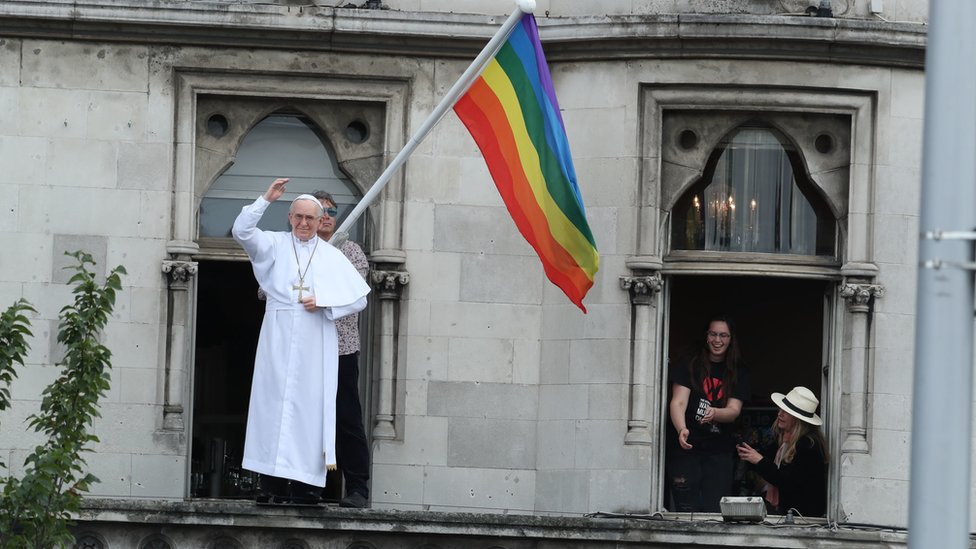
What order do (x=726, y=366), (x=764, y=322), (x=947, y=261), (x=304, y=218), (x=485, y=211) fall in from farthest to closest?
(x=764, y=322) < (x=485, y=211) < (x=726, y=366) < (x=304, y=218) < (x=947, y=261)

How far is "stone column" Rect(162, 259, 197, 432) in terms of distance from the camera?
63.5ft

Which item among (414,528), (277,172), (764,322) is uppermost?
(277,172)

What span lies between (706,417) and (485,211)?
242cm

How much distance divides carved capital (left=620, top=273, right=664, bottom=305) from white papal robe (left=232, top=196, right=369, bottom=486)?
7.85ft

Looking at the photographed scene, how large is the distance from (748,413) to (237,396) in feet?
14.6

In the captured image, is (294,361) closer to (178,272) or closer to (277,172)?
(178,272)

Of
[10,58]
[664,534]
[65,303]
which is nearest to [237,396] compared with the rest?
Result: [65,303]

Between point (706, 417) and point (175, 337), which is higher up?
point (175, 337)

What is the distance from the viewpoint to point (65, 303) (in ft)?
63.5

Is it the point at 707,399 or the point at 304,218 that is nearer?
the point at 304,218

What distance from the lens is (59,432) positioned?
1575 cm

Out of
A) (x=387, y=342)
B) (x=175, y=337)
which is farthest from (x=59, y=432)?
(x=387, y=342)

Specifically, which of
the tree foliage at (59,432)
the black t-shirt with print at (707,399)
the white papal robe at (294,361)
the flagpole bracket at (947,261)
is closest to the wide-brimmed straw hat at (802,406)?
the black t-shirt with print at (707,399)

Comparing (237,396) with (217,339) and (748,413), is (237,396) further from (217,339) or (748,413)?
(748,413)
